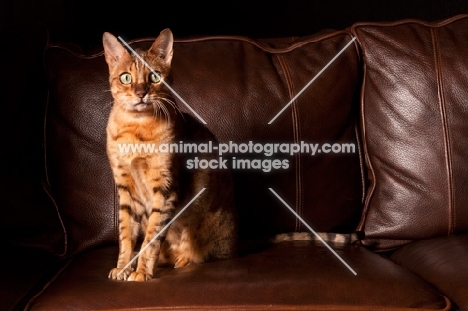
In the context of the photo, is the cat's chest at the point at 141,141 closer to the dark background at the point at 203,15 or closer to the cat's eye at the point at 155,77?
the cat's eye at the point at 155,77

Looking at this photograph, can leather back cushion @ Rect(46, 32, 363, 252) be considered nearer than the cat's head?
No

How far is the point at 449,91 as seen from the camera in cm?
180

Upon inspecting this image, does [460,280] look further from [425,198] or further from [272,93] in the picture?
[272,93]

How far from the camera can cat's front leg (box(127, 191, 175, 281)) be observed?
148 cm

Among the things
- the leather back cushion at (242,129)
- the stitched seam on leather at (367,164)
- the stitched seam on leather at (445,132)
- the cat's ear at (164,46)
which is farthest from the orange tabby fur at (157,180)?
the stitched seam on leather at (445,132)

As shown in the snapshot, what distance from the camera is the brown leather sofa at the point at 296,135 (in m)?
1.72

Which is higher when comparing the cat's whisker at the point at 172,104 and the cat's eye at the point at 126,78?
the cat's eye at the point at 126,78

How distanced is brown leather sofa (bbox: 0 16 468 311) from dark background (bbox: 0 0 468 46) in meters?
0.39

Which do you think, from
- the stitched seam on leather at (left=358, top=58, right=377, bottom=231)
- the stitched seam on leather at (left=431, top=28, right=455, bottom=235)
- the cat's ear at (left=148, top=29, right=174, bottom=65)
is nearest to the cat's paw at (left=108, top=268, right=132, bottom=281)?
the cat's ear at (left=148, top=29, right=174, bottom=65)

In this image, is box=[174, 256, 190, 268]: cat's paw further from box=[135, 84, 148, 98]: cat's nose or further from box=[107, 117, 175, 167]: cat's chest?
box=[135, 84, 148, 98]: cat's nose

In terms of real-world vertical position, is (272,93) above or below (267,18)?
below

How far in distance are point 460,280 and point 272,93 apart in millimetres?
674

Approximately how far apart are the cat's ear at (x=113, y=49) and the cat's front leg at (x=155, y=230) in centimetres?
32

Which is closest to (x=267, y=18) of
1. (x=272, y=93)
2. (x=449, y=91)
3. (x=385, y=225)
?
(x=272, y=93)
